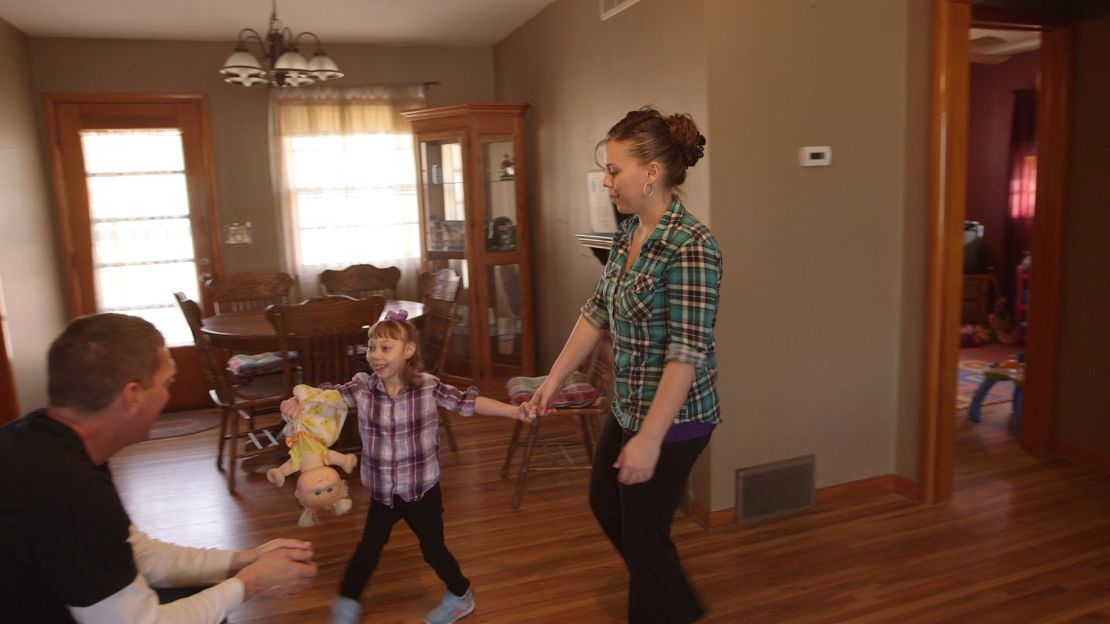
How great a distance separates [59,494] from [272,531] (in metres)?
2.15

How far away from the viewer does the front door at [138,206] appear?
16.5ft

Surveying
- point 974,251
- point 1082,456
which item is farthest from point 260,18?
point 974,251

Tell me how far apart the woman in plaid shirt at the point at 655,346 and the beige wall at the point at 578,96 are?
3.49 feet

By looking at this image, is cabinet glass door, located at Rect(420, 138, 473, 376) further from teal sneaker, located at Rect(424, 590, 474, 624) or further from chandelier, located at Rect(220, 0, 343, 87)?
teal sneaker, located at Rect(424, 590, 474, 624)

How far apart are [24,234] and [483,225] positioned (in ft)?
8.63

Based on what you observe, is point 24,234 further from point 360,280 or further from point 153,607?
point 153,607

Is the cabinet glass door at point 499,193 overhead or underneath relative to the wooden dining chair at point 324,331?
overhead

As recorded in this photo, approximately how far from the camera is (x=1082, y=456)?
3.64 m

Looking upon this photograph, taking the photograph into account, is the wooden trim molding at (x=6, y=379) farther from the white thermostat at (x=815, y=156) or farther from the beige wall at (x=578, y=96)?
the white thermostat at (x=815, y=156)

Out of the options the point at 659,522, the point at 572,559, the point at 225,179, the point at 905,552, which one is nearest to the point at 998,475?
the point at 905,552

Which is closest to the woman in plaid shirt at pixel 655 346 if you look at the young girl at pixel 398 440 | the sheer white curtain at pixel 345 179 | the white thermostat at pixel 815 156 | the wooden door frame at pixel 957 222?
the young girl at pixel 398 440

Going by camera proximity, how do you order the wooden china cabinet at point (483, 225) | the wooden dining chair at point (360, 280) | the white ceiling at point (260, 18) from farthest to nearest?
1. the wooden dining chair at point (360, 280)
2. the wooden china cabinet at point (483, 225)
3. the white ceiling at point (260, 18)

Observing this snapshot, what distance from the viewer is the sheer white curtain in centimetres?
535

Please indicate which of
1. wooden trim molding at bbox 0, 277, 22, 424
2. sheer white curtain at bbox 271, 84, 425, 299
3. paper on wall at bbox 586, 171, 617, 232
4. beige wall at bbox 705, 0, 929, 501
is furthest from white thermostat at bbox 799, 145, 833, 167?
wooden trim molding at bbox 0, 277, 22, 424
